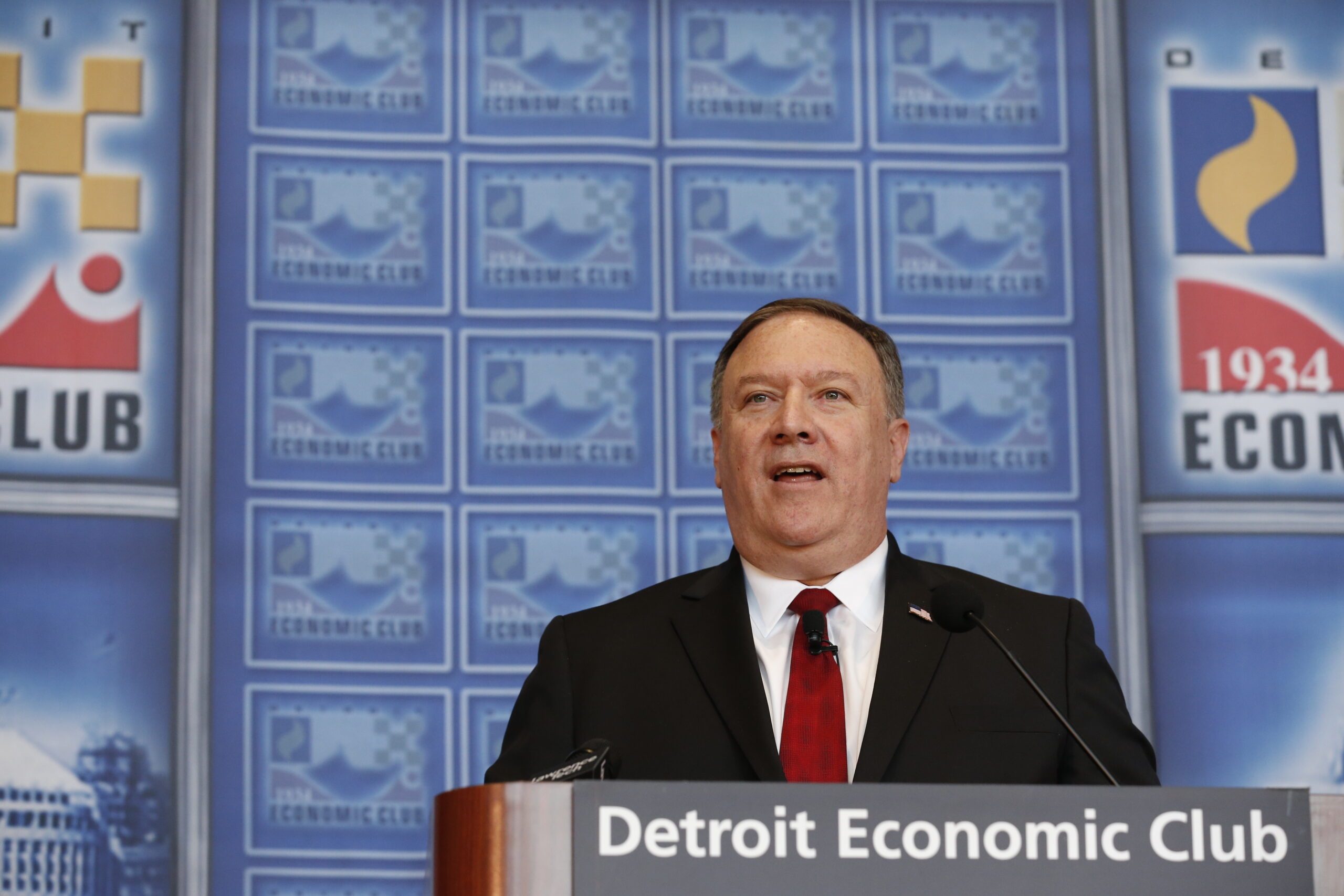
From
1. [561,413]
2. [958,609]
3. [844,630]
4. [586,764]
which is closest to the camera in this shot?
[586,764]

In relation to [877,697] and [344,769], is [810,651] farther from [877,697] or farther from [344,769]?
[344,769]

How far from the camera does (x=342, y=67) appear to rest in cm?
361

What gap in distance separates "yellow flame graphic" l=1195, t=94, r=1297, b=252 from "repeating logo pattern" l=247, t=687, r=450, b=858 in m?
1.96

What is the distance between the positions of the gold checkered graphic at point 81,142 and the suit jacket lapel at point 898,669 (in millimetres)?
2087

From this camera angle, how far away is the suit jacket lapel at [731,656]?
1.93 m

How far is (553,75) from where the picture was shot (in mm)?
3643

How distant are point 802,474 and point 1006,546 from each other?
154cm

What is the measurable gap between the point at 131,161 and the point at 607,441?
1.16 m

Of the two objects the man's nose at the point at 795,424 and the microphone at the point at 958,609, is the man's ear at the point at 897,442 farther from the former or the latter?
the microphone at the point at 958,609

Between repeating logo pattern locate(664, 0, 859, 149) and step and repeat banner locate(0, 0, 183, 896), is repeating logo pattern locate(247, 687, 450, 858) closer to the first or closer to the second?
step and repeat banner locate(0, 0, 183, 896)

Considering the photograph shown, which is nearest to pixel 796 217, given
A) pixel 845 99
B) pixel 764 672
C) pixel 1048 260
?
pixel 845 99

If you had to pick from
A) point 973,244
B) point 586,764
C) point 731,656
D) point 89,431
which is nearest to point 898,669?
point 731,656

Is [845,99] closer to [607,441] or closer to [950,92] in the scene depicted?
[950,92]

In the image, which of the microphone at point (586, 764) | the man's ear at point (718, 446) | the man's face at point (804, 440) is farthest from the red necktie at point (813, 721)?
the microphone at point (586, 764)
